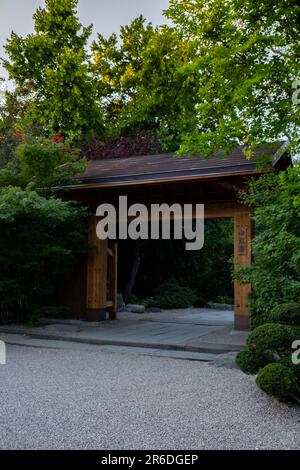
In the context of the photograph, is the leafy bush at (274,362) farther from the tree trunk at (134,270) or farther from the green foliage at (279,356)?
the tree trunk at (134,270)

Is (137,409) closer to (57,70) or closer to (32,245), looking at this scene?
(32,245)

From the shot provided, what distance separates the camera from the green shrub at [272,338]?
181 inches

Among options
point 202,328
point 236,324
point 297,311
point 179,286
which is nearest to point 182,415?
point 297,311

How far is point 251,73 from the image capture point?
6.83m

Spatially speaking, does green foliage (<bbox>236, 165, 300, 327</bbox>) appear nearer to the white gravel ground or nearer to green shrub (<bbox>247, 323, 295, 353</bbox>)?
green shrub (<bbox>247, 323, 295, 353</bbox>)

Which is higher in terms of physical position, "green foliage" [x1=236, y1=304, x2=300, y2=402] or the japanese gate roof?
the japanese gate roof

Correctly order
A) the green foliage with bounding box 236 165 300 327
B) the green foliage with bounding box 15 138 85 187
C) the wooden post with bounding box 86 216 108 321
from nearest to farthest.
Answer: the green foliage with bounding box 236 165 300 327, the green foliage with bounding box 15 138 85 187, the wooden post with bounding box 86 216 108 321

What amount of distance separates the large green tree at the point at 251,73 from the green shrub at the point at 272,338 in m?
2.93

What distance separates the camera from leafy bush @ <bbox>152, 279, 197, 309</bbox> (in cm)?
1634

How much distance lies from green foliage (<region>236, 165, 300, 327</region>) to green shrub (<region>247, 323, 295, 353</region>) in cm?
109

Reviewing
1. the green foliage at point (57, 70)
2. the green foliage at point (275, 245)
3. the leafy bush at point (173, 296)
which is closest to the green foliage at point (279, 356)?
the green foliage at point (275, 245)

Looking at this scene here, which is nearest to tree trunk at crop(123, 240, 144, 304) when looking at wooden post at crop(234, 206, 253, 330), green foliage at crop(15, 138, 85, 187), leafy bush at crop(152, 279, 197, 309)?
leafy bush at crop(152, 279, 197, 309)

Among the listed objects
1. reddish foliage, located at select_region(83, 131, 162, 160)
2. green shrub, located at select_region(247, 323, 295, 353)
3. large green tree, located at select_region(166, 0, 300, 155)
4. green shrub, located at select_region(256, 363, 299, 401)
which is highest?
reddish foliage, located at select_region(83, 131, 162, 160)

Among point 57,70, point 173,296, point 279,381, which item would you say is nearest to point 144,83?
point 57,70
